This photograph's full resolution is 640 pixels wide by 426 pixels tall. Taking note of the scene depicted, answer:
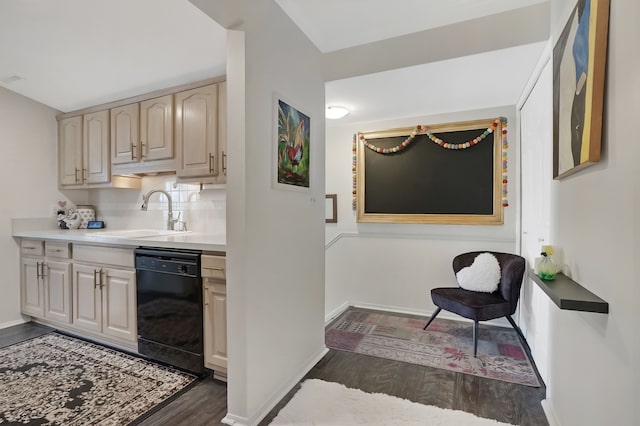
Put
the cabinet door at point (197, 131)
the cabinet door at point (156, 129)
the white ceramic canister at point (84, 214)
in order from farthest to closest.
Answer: the white ceramic canister at point (84, 214), the cabinet door at point (156, 129), the cabinet door at point (197, 131)

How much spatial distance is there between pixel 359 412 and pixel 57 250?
2966 mm

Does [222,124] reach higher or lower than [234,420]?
higher

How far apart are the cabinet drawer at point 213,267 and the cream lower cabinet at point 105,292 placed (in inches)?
30.4

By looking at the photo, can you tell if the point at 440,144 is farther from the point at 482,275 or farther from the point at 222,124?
the point at 222,124

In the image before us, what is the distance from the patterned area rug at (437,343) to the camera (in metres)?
2.33

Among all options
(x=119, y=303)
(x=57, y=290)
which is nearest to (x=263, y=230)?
(x=119, y=303)

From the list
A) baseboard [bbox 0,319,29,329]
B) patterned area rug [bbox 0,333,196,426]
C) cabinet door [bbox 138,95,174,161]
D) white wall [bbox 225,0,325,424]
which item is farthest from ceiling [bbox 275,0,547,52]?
baseboard [bbox 0,319,29,329]

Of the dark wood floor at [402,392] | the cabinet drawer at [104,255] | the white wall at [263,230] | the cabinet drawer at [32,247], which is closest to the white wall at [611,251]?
the dark wood floor at [402,392]

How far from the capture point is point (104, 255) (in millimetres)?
2588

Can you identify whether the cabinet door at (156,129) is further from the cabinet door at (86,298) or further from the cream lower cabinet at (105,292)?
the cabinet door at (86,298)

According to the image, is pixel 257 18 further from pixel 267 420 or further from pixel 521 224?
pixel 521 224

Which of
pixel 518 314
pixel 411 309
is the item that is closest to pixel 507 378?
pixel 518 314

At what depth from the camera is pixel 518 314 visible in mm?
3070

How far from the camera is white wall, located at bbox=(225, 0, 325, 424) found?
166 cm
